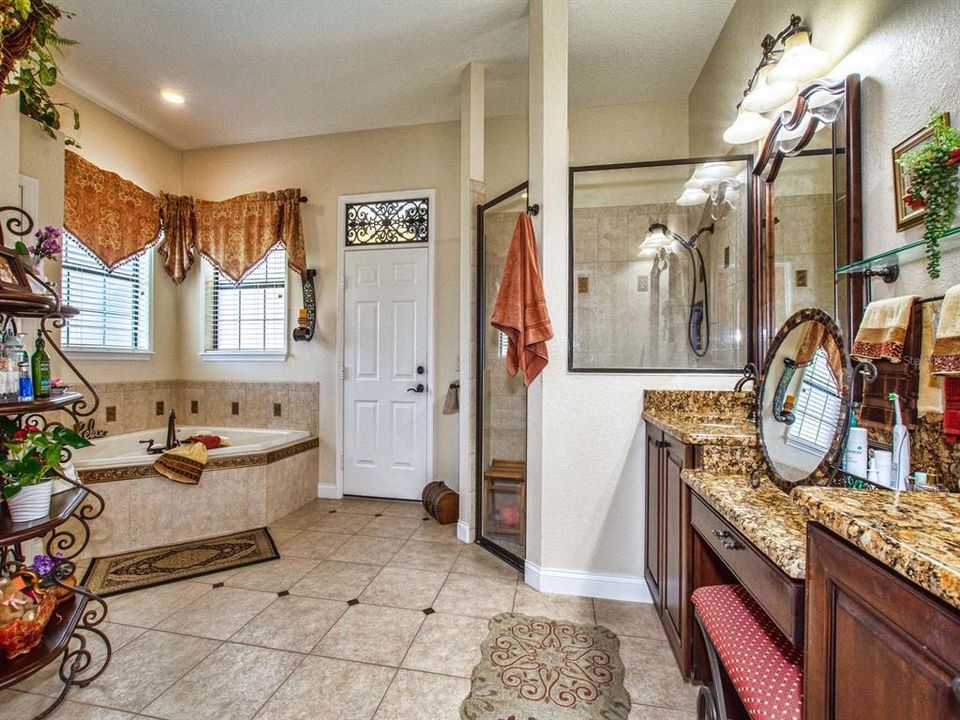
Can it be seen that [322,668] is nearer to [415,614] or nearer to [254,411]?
[415,614]

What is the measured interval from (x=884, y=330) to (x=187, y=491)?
11.5 feet

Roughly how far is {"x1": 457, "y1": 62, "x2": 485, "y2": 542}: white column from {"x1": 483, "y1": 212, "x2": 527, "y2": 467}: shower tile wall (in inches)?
3.4

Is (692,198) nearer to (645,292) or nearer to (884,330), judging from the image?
(645,292)

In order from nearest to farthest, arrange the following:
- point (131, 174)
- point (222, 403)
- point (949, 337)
A: point (949, 337) < point (131, 174) < point (222, 403)

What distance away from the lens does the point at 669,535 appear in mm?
1630

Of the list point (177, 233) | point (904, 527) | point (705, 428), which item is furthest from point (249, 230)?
point (904, 527)

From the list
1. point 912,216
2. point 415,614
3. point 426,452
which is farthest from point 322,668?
point 912,216

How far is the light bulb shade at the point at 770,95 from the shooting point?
1.53 meters

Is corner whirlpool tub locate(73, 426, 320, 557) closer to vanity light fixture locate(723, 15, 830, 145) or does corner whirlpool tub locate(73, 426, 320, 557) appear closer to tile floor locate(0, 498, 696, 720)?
tile floor locate(0, 498, 696, 720)

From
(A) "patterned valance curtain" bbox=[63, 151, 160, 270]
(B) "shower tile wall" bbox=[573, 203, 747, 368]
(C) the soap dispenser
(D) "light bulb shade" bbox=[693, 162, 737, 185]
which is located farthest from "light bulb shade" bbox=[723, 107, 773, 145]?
(A) "patterned valance curtain" bbox=[63, 151, 160, 270]

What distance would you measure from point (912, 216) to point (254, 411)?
4194mm

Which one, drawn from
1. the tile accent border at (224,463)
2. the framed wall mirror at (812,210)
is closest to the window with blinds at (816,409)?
the framed wall mirror at (812,210)

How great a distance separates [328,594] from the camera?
2.11m

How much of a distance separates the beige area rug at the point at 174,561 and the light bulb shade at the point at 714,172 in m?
3.19
